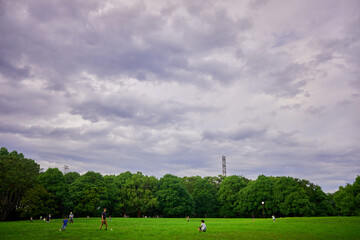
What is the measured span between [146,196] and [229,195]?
35399 mm

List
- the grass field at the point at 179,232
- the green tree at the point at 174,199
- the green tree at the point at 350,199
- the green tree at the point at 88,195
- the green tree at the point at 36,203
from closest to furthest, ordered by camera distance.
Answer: the grass field at the point at 179,232 → the green tree at the point at 36,203 → the green tree at the point at 88,195 → the green tree at the point at 350,199 → the green tree at the point at 174,199

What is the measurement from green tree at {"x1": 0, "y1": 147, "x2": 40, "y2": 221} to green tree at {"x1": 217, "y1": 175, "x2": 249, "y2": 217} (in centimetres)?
7186

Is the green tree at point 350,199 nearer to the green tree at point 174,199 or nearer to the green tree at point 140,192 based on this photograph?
the green tree at point 174,199

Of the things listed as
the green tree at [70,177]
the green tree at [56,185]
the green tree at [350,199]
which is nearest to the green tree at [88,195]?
the green tree at [56,185]

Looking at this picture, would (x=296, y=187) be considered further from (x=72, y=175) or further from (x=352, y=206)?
(x=72, y=175)

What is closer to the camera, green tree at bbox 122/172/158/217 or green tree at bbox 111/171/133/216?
green tree at bbox 122/172/158/217

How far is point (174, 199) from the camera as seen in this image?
95.0m

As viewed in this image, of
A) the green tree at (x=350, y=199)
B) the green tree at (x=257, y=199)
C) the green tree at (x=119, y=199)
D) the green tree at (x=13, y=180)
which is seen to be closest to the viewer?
the green tree at (x=13, y=180)

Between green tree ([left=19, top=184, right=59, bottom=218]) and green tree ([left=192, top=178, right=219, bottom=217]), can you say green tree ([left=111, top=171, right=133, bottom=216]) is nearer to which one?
green tree ([left=19, top=184, right=59, bottom=218])

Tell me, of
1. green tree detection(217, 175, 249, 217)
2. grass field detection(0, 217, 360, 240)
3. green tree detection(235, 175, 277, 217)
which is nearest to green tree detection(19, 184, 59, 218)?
grass field detection(0, 217, 360, 240)

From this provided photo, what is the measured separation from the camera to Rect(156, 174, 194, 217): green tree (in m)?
94.4

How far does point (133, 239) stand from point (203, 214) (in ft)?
301

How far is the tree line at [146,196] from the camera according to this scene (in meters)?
68.4

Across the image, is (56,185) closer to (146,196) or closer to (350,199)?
(146,196)
